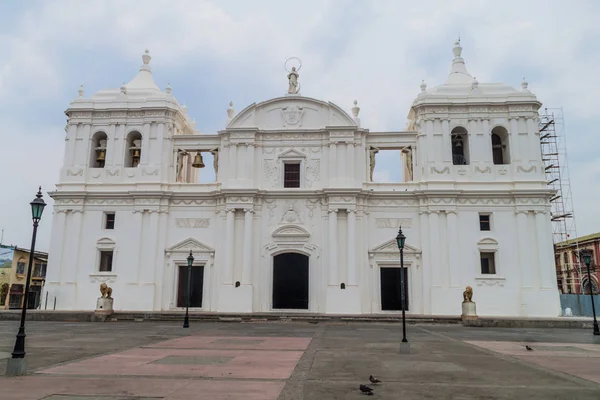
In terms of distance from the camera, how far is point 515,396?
770cm

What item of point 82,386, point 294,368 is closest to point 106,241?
point 294,368

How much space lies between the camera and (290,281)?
29.2 metres

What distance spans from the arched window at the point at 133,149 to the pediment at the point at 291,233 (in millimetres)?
10879

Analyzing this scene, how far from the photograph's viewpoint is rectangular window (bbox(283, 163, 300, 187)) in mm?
30625

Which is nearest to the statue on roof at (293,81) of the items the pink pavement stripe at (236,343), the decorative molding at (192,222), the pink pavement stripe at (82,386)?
the decorative molding at (192,222)

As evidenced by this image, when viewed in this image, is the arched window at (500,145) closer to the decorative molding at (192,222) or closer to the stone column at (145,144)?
the decorative molding at (192,222)

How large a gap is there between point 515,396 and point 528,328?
17656 millimetres

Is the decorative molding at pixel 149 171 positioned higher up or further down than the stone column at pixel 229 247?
higher up

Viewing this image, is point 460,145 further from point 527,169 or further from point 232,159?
point 232,159

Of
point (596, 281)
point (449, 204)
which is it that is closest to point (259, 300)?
point (449, 204)

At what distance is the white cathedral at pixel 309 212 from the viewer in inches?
1110

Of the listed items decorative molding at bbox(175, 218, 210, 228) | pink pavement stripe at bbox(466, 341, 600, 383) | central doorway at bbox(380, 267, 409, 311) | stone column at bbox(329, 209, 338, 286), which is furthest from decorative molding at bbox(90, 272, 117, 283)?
pink pavement stripe at bbox(466, 341, 600, 383)

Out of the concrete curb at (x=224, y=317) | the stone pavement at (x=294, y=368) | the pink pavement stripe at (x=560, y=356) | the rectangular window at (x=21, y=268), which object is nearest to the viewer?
the stone pavement at (x=294, y=368)

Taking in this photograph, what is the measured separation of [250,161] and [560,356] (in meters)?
21.4
